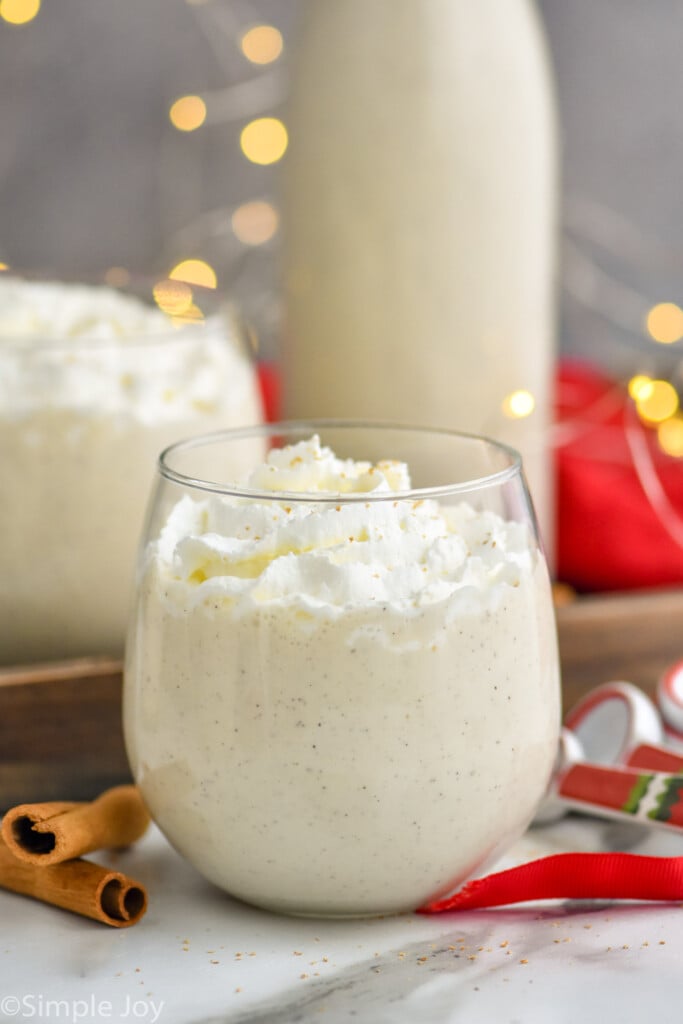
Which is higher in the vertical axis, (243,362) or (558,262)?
(243,362)

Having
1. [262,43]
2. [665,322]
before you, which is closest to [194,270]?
[262,43]

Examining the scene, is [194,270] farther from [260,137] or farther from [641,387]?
[641,387]

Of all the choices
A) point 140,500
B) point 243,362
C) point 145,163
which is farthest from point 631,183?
point 140,500

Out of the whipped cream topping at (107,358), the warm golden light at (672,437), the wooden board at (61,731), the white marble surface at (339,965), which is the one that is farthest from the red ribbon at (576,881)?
the warm golden light at (672,437)

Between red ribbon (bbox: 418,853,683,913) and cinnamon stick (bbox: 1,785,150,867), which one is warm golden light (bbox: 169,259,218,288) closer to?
cinnamon stick (bbox: 1,785,150,867)

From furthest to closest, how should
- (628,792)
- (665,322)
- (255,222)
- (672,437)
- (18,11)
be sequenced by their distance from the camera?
(665,322)
(255,222)
(18,11)
(672,437)
(628,792)

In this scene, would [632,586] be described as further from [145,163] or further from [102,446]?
[145,163]

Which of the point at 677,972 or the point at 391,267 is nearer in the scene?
the point at 677,972

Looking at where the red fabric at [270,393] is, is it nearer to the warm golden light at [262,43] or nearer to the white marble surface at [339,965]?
the warm golden light at [262,43]
